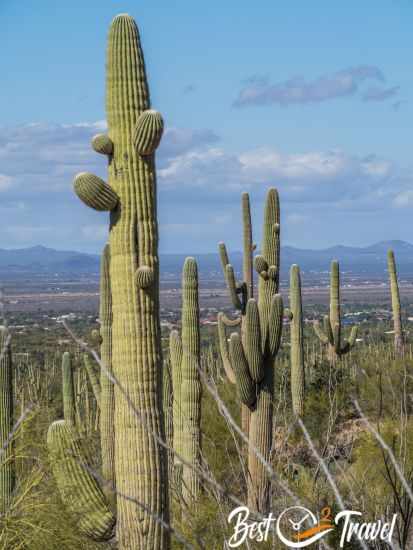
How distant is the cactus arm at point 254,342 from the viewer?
32.3 ft

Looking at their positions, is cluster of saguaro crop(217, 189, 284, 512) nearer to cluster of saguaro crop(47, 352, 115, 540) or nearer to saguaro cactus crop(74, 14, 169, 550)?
cluster of saguaro crop(47, 352, 115, 540)

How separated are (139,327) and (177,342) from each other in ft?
16.4

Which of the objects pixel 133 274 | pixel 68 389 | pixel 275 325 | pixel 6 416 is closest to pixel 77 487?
pixel 133 274

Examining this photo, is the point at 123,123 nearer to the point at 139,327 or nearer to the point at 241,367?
the point at 139,327

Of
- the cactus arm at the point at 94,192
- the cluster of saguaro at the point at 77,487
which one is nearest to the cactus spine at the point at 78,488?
the cluster of saguaro at the point at 77,487

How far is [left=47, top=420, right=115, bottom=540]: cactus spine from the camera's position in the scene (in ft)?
20.3

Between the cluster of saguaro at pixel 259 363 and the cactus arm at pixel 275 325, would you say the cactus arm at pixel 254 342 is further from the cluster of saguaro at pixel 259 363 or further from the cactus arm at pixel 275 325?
the cactus arm at pixel 275 325

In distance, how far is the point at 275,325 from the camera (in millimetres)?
9984

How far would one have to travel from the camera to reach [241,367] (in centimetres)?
989

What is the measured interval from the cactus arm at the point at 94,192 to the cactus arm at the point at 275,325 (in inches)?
168

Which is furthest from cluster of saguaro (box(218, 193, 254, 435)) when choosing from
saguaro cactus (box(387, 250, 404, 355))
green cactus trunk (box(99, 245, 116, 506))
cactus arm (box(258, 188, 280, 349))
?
saguaro cactus (box(387, 250, 404, 355))

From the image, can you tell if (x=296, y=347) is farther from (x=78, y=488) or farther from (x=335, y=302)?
(x=78, y=488)

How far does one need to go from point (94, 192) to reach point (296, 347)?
1057 centimetres

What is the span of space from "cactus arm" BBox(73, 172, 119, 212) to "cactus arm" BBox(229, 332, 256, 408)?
13.4 ft
